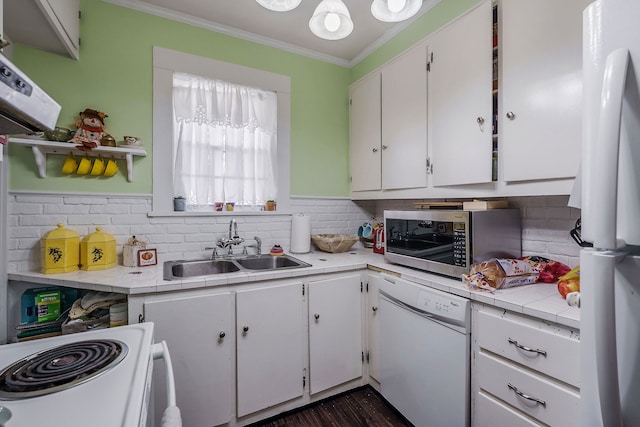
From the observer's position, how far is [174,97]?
212cm

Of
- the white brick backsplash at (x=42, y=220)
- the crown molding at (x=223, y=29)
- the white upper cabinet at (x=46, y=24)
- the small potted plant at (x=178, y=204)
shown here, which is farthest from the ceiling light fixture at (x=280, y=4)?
the white brick backsplash at (x=42, y=220)

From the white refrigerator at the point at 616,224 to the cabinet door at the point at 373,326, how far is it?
135cm

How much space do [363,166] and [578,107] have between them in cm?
157

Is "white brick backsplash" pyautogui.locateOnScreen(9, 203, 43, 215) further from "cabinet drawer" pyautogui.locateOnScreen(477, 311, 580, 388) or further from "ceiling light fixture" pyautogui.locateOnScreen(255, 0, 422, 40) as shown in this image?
"cabinet drawer" pyautogui.locateOnScreen(477, 311, 580, 388)

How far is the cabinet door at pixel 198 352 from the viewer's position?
4.86 ft

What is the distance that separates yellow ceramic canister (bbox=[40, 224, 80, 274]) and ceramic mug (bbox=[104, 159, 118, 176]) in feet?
1.34

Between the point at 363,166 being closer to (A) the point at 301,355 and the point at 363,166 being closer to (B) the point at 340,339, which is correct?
(B) the point at 340,339

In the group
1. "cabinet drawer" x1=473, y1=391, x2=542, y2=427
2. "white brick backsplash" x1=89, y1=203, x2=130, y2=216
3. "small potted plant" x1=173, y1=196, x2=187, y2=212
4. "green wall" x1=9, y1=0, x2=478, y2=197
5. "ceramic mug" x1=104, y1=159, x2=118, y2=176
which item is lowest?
"cabinet drawer" x1=473, y1=391, x2=542, y2=427

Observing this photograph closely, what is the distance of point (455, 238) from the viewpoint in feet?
5.04

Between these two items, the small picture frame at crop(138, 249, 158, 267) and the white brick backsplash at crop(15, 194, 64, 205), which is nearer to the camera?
the white brick backsplash at crop(15, 194, 64, 205)

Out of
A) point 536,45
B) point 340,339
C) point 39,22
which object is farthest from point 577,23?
point 39,22

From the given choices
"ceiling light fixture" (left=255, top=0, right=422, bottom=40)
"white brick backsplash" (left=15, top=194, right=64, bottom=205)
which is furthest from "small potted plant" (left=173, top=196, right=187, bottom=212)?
"ceiling light fixture" (left=255, top=0, right=422, bottom=40)

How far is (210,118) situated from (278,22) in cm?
90

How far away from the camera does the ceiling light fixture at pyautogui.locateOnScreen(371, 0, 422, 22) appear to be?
4.50 ft
